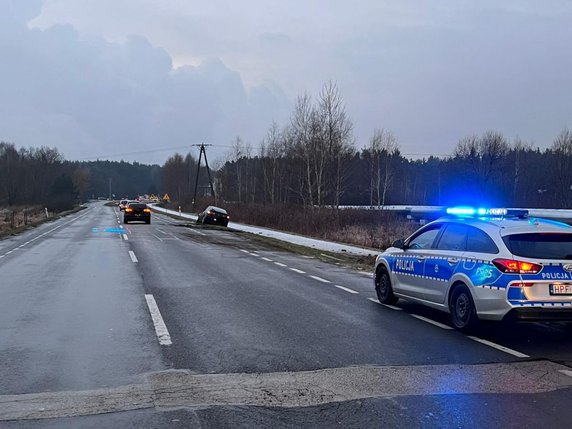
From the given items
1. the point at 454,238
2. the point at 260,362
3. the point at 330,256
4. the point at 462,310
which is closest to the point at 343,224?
the point at 330,256

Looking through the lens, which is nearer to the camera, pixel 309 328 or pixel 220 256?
pixel 309 328

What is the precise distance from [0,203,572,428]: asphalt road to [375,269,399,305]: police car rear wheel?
207mm

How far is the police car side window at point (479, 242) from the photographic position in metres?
7.81

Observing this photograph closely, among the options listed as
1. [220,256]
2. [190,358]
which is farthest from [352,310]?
[220,256]

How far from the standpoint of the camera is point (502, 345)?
24.3 ft

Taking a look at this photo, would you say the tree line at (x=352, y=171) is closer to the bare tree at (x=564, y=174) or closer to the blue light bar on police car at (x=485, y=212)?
the bare tree at (x=564, y=174)

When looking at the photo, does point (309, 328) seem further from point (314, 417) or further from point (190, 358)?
point (314, 417)

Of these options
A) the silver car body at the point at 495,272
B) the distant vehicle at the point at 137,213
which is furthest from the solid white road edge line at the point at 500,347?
the distant vehicle at the point at 137,213

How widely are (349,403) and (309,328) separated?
3.14 meters

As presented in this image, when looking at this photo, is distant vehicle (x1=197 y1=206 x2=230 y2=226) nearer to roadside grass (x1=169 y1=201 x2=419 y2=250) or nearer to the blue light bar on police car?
roadside grass (x1=169 y1=201 x2=419 y2=250)

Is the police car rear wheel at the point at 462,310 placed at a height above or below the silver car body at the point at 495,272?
below

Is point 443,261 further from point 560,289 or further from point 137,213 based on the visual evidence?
point 137,213

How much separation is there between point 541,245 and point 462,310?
1363mm

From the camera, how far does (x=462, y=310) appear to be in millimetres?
8117
